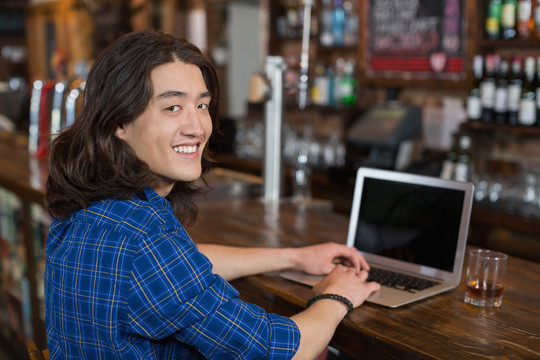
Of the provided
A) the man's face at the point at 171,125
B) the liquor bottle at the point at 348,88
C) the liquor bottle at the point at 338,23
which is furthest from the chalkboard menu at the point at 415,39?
the man's face at the point at 171,125

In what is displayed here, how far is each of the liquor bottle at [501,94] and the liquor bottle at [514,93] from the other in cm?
3

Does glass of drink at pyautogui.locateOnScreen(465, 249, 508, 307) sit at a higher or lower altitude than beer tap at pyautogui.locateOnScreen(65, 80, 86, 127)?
lower

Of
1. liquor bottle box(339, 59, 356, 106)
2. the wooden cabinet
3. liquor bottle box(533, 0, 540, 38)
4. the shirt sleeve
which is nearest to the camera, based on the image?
the shirt sleeve

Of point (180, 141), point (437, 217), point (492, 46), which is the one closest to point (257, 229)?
point (437, 217)

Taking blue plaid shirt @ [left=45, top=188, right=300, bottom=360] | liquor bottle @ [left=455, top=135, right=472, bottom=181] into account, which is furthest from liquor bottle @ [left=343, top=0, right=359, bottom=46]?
blue plaid shirt @ [left=45, top=188, right=300, bottom=360]

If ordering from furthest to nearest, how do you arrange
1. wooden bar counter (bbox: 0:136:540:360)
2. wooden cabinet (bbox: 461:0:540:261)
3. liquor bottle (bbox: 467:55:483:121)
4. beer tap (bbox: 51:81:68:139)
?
beer tap (bbox: 51:81:68:139), liquor bottle (bbox: 467:55:483:121), wooden cabinet (bbox: 461:0:540:261), wooden bar counter (bbox: 0:136:540:360)

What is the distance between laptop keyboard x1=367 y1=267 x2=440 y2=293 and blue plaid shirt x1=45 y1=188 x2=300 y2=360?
0.44 metres

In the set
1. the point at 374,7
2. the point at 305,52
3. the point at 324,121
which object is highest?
the point at 374,7

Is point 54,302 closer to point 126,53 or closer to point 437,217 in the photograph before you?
point 126,53

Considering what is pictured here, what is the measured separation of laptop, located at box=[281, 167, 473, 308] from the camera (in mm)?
1614

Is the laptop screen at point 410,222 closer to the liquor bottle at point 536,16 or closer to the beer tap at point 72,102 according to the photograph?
the liquor bottle at point 536,16

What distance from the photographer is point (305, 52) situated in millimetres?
2836

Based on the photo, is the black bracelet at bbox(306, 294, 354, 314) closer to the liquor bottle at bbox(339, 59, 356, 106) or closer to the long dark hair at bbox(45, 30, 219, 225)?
the long dark hair at bbox(45, 30, 219, 225)

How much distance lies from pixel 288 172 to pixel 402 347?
125 inches
